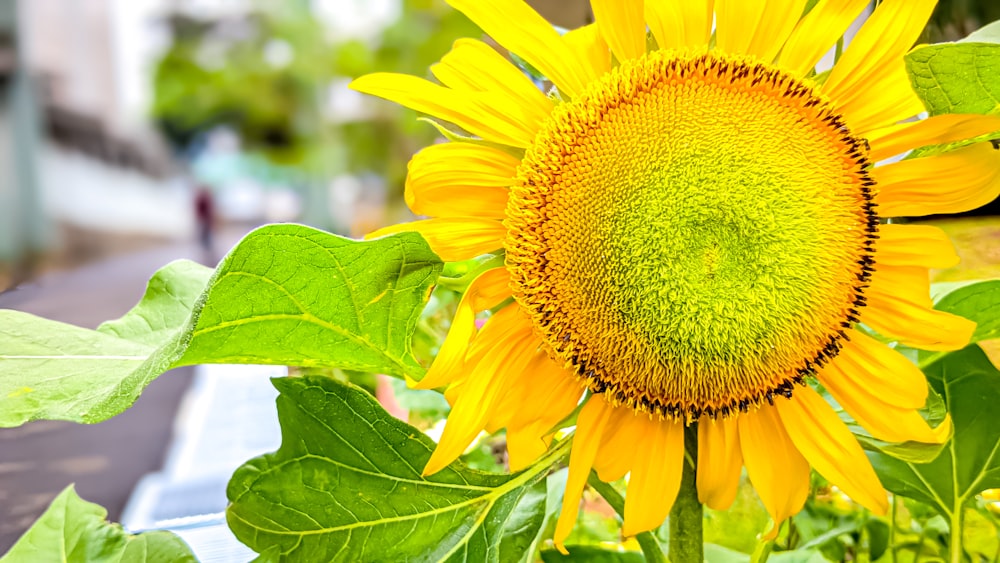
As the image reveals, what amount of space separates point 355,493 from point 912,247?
19 centimetres

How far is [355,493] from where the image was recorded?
0.73 ft

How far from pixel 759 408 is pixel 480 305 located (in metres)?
0.09

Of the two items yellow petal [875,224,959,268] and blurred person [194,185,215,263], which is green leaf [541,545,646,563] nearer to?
yellow petal [875,224,959,268]

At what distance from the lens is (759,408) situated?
21 cm

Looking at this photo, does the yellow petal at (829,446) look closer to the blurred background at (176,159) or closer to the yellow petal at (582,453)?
the yellow petal at (582,453)

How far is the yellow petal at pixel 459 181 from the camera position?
0.66 ft

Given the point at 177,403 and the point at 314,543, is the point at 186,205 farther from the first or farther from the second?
the point at 314,543

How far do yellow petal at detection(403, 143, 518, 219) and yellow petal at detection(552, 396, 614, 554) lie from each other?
0.21ft

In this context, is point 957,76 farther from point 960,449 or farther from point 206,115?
point 206,115

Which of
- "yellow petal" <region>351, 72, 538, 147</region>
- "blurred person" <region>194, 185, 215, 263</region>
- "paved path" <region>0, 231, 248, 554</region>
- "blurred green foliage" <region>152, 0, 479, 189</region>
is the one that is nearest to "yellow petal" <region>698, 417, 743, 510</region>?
"yellow petal" <region>351, 72, 538, 147</region>

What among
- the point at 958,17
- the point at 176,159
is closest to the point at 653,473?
the point at 958,17

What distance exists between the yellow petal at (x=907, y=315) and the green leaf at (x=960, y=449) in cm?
6

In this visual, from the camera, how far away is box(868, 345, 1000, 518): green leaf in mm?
258

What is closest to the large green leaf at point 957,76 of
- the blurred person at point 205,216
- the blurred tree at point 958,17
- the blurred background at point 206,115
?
the blurred tree at point 958,17
